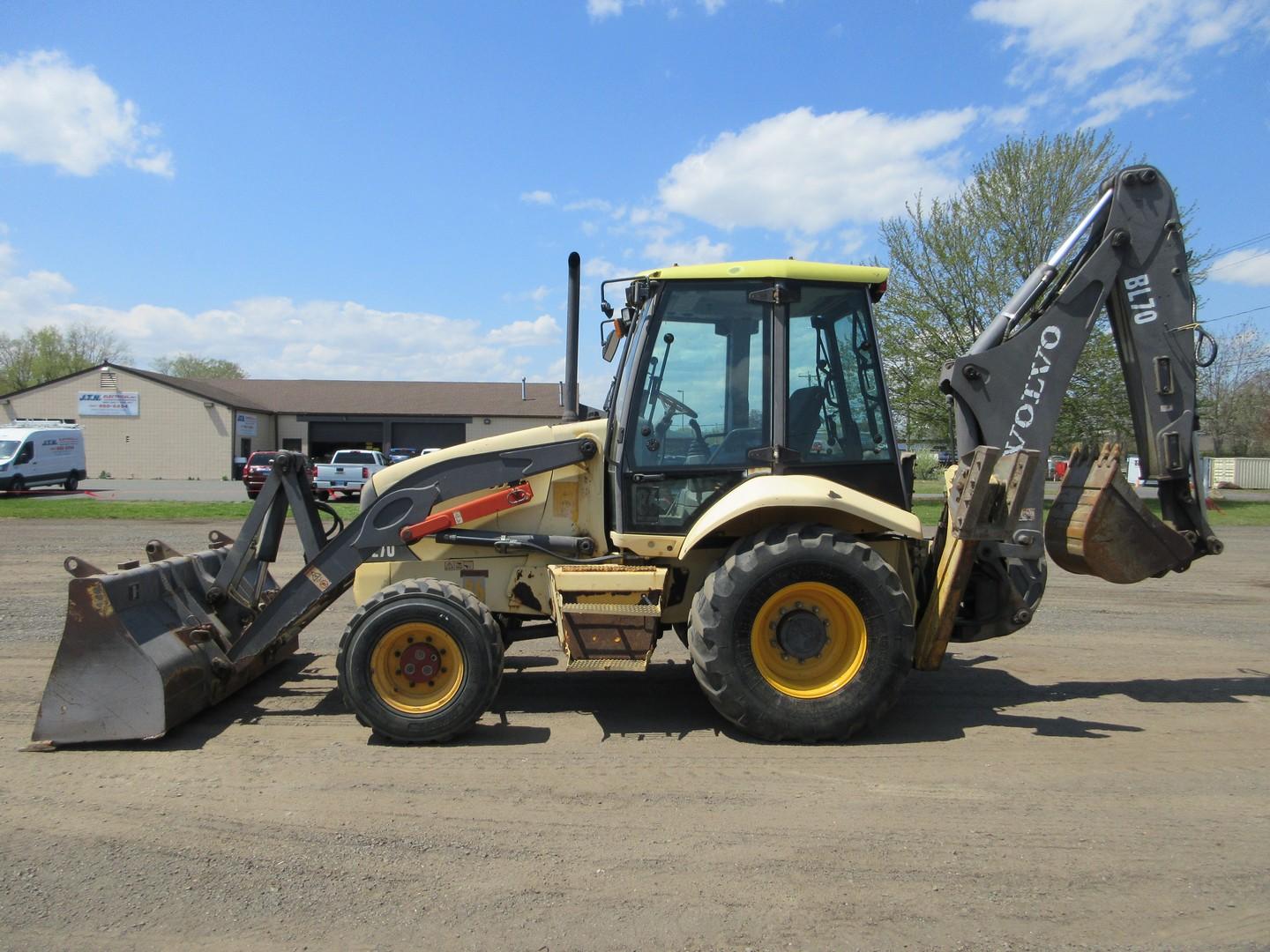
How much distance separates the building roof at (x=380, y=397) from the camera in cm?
4838

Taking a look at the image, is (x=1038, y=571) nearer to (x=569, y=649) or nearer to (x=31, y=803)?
(x=569, y=649)

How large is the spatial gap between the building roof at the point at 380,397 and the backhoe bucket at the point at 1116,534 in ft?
137

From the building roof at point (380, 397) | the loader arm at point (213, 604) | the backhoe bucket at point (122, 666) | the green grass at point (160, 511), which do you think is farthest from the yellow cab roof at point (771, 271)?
the building roof at point (380, 397)

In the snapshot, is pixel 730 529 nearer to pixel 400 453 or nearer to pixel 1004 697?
pixel 1004 697

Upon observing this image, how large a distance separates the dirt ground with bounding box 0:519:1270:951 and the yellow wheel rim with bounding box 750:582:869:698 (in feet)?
1.28

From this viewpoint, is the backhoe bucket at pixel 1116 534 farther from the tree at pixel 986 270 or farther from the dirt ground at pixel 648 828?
the tree at pixel 986 270

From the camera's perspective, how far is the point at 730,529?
5.50 meters

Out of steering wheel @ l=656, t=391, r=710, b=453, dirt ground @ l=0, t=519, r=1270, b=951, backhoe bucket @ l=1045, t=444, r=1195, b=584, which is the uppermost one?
steering wheel @ l=656, t=391, r=710, b=453

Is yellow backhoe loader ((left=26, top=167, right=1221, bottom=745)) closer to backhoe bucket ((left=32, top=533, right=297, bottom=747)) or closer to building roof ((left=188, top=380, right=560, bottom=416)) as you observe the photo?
backhoe bucket ((left=32, top=533, right=297, bottom=747))

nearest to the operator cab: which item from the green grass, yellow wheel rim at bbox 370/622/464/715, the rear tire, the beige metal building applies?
the rear tire

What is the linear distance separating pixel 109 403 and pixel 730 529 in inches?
1833

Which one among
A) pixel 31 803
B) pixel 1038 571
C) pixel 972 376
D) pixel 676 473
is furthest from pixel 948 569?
pixel 31 803

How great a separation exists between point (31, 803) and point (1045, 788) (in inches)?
190

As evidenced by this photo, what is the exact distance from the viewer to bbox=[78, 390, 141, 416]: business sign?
1736 inches
